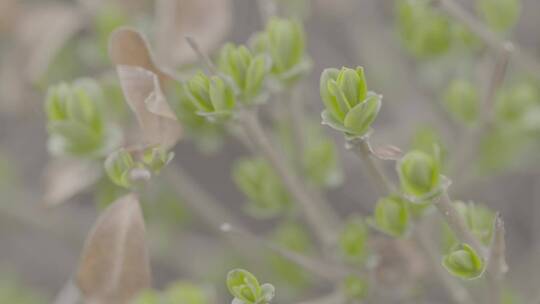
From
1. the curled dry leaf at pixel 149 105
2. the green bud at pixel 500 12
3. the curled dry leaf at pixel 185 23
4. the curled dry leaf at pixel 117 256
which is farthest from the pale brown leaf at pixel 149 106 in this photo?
the green bud at pixel 500 12

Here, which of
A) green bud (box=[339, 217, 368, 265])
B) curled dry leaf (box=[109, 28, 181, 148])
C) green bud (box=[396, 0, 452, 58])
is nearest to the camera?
curled dry leaf (box=[109, 28, 181, 148])

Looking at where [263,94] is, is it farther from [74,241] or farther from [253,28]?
[253,28]

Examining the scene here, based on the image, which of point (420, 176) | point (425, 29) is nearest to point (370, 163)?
point (420, 176)

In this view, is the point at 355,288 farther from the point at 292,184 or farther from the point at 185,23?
the point at 185,23

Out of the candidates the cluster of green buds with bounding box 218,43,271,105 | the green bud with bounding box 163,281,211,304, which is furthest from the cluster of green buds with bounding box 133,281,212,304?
the cluster of green buds with bounding box 218,43,271,105

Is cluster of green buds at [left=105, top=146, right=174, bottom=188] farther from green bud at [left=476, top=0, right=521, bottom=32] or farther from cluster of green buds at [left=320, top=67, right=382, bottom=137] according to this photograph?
green bud at [left=476, top=0, right=521, bottom=32]

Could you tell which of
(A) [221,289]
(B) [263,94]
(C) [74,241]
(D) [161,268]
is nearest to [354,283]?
(B) [263,94]

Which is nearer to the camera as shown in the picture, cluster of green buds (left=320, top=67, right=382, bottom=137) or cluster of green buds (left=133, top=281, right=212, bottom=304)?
cluster of green buds (left=320, top=67, right=382, bottom=137)
